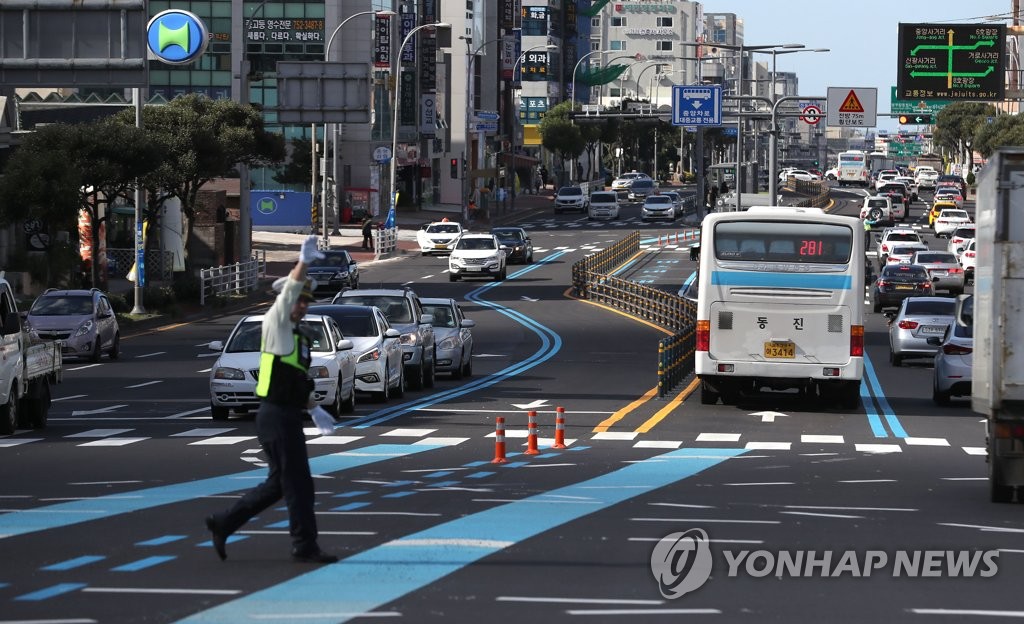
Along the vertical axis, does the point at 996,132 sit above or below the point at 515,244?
above

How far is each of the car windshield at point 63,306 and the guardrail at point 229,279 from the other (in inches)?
549

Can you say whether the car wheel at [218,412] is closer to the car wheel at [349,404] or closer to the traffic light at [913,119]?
the car wheel at [349,404]

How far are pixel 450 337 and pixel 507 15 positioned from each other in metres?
118

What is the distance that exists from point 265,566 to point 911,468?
A: 386 inches

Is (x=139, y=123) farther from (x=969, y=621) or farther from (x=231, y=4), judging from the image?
(x=231, y=4)

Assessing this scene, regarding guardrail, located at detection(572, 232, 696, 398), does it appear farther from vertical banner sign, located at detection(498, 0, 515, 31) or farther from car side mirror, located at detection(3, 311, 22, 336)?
vertical banner sign, located at detection(498, 0, 515, 31)

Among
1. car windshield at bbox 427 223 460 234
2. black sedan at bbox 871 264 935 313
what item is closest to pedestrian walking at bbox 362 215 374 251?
car windshield at bbox 427 223 460 234

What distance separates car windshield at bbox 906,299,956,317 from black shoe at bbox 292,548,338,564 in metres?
27.2

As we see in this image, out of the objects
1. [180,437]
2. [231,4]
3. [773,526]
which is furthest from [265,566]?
[231,4]

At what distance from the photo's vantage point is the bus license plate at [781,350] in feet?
87.6

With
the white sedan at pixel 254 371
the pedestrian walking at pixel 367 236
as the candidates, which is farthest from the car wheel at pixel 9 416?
the pedestrian walking at pixel 367 236

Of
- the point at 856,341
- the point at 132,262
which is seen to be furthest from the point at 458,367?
the point at 132,262

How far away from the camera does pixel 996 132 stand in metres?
137

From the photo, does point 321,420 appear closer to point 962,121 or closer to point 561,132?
point 561,132
